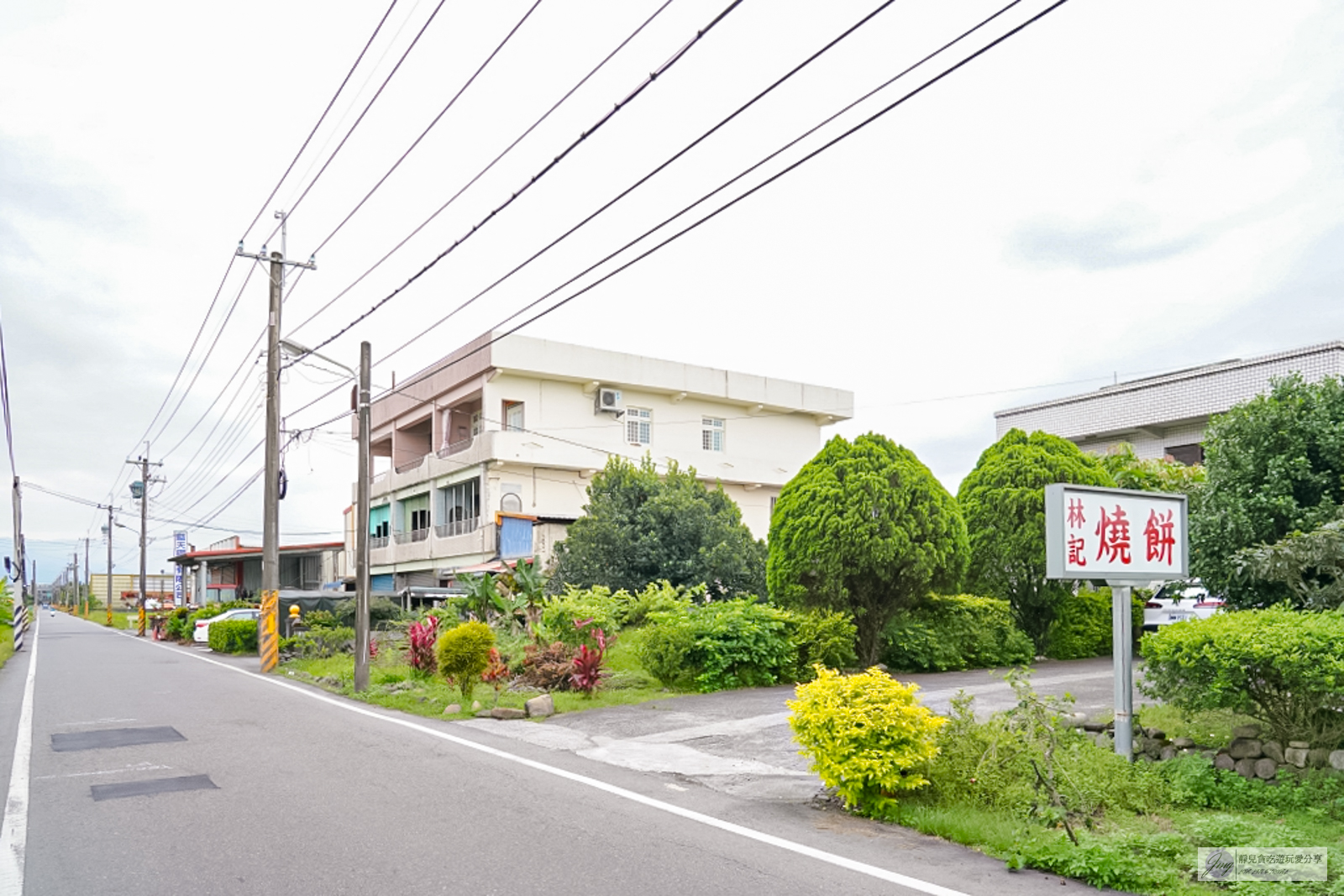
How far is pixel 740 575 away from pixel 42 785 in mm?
18336

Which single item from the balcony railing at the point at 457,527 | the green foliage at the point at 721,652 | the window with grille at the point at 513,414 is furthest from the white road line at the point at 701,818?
the balcony railing at the point at 457,527

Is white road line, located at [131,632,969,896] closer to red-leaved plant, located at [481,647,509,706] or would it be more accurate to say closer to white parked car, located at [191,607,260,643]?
red-leaved plant, located at [481,647,509,706]

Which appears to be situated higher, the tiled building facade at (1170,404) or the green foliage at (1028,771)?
the tiled building facade at (1170,404)

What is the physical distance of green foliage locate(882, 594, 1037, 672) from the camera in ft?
58.0

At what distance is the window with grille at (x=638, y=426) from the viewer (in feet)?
130

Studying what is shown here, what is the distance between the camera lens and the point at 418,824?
765cm

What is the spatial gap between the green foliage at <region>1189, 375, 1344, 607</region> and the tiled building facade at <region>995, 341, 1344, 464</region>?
18498 millimetres

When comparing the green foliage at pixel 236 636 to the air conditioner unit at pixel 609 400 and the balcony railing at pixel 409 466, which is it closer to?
the balcony railing at pixel 409 466

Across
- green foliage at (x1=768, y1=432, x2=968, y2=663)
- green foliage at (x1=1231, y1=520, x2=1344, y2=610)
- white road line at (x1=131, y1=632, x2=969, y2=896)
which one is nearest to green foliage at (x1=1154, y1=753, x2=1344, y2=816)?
green foliage at (x1=1231, y1=520, x2=1344, y2=610)

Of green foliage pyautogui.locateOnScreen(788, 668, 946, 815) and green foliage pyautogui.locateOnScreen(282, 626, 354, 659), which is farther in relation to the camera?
green foliage pyautogui.locateOnScreen(282, 626, 354, 659)

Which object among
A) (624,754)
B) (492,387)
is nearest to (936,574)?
(624,754)

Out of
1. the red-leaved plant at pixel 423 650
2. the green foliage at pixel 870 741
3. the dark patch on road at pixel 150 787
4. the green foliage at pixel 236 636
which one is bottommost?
the green foliage at pixel 236 636

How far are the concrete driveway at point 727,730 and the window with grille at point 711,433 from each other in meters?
25.1

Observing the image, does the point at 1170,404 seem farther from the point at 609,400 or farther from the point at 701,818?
the point at 701,818
